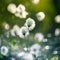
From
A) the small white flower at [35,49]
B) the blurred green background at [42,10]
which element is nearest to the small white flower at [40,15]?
the blurred green background at [42,10]

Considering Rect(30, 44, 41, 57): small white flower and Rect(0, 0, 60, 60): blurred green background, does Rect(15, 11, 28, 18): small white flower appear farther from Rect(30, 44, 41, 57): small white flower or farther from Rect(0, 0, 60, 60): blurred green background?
Rect(30, 44, 41, 57): small white flower

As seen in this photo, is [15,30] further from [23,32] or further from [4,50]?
[4,50]

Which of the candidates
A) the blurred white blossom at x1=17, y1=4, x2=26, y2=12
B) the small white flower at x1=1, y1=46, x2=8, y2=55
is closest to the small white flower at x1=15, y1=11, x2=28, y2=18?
the blurred white blossom at x1=17, y1=4, x2=26, y2=12

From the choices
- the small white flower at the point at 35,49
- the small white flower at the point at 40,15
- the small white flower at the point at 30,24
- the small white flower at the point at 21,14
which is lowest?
the small white flower at the point at 35,49

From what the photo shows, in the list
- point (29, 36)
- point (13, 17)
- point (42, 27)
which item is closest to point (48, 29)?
point (42, 27)

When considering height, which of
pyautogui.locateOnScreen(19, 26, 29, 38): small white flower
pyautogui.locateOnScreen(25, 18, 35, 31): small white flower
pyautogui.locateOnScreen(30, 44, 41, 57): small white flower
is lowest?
pyautogui.locateOnScreen(30, 44, 41, 57): small white flower

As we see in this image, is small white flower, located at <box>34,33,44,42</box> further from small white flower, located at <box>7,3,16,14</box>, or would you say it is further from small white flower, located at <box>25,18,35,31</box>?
small white flower, located at <box>7,3,16,14</box>

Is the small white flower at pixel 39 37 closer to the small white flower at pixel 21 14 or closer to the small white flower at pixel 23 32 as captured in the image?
the small white flower at pixel 23 32

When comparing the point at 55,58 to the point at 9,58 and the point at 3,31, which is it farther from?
the point at 3,31

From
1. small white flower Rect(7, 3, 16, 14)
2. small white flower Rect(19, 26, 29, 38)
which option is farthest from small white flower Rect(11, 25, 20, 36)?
small white flower Rect(7, 3, 16, 14)

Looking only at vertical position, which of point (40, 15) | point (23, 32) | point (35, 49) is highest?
point (40, 15)

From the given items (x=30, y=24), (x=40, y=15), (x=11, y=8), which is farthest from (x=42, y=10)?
(x=11, y=8)

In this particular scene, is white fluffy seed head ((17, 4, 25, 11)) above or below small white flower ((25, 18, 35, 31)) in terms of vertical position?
above
